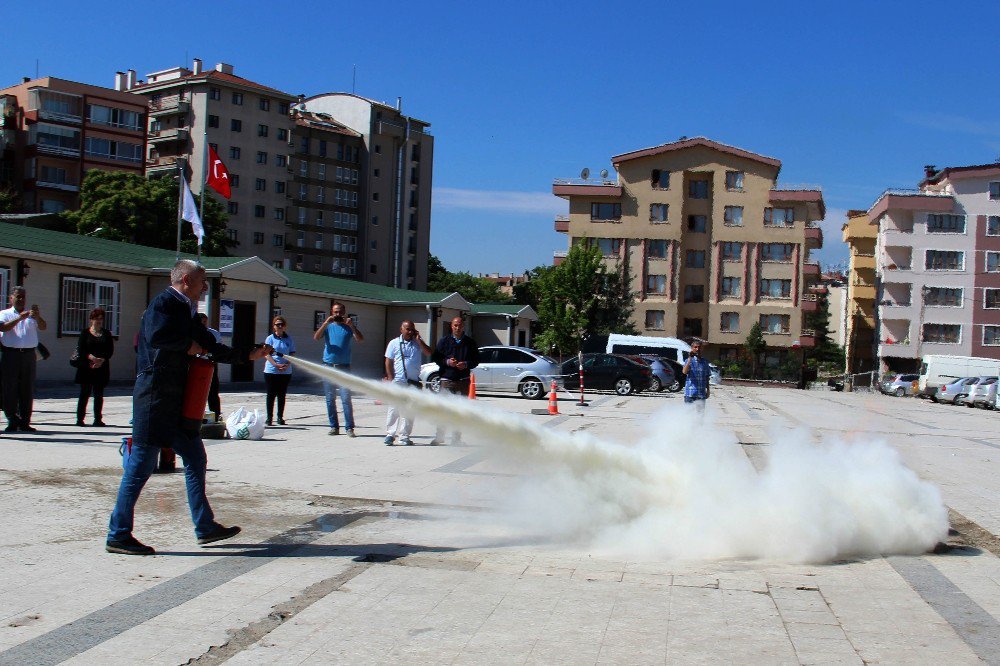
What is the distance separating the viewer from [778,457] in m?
7.02

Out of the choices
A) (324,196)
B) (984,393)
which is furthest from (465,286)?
(984,393)

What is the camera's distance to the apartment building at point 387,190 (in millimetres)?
94375

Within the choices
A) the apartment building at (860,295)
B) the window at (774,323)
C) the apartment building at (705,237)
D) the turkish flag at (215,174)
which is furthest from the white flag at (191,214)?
the apartment building at (860,295)

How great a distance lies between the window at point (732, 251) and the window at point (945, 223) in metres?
15.1

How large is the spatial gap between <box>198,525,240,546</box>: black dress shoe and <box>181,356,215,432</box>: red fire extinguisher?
75cm

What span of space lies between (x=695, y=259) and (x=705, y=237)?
196cm

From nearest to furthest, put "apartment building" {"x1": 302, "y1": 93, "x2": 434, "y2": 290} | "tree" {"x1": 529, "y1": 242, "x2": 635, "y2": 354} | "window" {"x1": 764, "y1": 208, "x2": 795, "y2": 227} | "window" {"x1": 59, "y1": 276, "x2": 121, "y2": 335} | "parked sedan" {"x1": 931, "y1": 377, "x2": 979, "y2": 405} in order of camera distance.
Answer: "window" {"x1": 59, "y1": 276, "x2": 121, "y2": 335} → "parked sedan" {"x1": 931, "y1": 377, "x2": 979, "y2": 405} → "tree" {"x1": 529, "y1": 242, "x2": 635, "y2": 354} → "window" {"x1": 764, "y1": 208, "x2": 795, "y2": 227} → "apartment building" {"x1": 302, "y1": 93, "x2": 434, "y2": 290}

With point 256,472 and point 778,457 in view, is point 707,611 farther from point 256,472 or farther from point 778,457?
point 256,472

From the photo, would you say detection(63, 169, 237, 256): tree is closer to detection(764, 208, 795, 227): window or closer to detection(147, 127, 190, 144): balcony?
detection(147, 127, 190, 144): balcony

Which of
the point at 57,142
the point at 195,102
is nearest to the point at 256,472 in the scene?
the point at 57,142

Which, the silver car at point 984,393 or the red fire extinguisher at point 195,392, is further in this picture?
the silver car at point 984,393

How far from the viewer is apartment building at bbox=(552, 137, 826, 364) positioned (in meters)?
67.9

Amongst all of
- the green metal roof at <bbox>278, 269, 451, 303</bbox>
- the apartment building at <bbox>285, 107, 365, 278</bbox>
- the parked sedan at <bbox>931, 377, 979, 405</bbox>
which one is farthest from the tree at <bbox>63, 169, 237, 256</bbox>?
the parked sedan at <bbox>931, 377, 979, 405</bbox>

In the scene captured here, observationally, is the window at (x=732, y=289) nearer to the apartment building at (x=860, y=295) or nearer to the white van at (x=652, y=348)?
the apartment building at (x=860, y=295)
